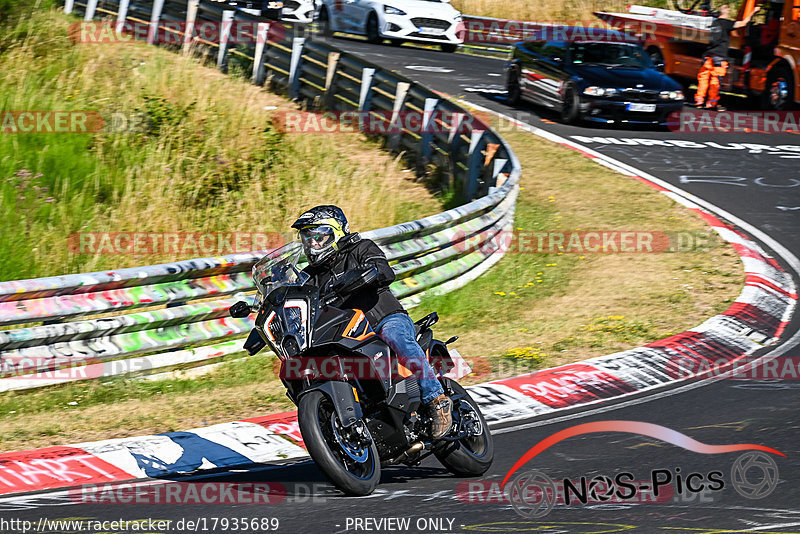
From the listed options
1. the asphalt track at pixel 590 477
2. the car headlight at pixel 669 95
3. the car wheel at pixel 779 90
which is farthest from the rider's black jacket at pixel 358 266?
the car wheel at pixel 779 90

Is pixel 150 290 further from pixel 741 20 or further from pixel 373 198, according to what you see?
pixel 741 20

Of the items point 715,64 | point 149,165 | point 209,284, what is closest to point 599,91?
point 715,64

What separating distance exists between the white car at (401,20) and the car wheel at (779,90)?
9982 millimetres

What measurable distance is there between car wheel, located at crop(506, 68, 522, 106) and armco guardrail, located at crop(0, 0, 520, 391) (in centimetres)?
465

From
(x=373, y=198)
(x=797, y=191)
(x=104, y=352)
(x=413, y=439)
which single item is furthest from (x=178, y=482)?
(x=797, y=191)

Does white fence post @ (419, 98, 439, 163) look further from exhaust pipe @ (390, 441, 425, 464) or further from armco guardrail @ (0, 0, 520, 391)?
exhaust pipe @ (390, 441, 425, 464)

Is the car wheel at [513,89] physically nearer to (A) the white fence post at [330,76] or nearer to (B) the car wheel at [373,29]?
(A) the white fence post at [330,76]

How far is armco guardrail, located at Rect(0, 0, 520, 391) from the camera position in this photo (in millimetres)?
7938

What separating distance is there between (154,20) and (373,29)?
7812 mm

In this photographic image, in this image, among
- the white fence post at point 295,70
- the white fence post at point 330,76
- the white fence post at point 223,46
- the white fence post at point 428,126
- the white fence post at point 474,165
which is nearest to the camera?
the white fence post at point 474,165

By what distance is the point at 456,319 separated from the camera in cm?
1080

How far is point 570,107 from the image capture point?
66.6ft

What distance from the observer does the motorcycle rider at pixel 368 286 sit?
5.98 metres

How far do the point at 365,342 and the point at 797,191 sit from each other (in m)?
12.4
